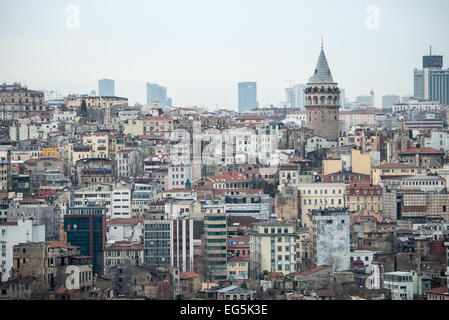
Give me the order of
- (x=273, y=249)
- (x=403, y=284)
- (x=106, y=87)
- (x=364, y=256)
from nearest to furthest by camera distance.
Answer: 1. (x=403, y=284)
2. (x=364, y=256)
3. (x=273, y=249)
4. (x=106, y=87)

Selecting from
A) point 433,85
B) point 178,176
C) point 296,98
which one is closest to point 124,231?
point 178,176

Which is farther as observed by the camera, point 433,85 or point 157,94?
point 433,85

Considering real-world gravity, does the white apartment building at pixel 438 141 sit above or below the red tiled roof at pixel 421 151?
above

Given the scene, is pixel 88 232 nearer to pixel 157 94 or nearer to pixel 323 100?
pixel 323 100

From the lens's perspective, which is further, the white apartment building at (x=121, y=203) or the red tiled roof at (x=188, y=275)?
the white apartment building at (x=121, y=203)

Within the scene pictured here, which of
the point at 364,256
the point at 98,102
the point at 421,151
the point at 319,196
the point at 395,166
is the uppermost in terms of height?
the point at 98,102

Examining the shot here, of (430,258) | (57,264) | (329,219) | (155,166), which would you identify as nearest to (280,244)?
(329,219)

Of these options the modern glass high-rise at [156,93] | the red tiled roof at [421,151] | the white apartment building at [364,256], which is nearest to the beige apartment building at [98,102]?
the modern glass high-rise at [156,93]

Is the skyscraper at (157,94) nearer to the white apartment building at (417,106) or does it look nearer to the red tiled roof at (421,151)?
the red tiled roof at (421,151)
